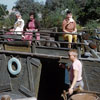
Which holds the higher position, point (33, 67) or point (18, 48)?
point (18, 48)

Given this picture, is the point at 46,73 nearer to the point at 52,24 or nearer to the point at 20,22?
the point at 20,22

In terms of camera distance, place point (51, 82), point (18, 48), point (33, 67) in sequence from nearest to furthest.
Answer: point (33, 67), point (18, 48), point (51, 82)

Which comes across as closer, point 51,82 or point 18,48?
point 18,48

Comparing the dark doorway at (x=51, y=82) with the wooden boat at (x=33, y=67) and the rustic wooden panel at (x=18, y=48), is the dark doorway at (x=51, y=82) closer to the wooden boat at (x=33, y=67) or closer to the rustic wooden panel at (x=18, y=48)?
the wooden boat at (x=33, y=67)

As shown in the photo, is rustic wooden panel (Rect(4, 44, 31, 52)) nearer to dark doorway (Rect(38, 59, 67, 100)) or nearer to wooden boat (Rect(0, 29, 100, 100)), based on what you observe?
wooden boat (Rect(0, 29, 100, 100))

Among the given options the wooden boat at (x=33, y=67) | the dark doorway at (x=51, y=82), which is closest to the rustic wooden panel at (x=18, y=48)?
the wooden boat at (x=33, y=67)

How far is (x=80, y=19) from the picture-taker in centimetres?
5034

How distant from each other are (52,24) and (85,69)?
48.6ft

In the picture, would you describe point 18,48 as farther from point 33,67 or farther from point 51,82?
point 51,82

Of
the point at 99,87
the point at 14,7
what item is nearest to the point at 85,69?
the point at 99,87

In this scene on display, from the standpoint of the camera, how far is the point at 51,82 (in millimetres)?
10617

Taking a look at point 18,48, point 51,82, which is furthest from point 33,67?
point 51,82

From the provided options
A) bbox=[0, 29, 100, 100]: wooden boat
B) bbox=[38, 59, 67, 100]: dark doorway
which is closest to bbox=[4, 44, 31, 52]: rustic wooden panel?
bbox=[0, 29, 100, 100]: wooden boat

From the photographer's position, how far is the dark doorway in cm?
1018
